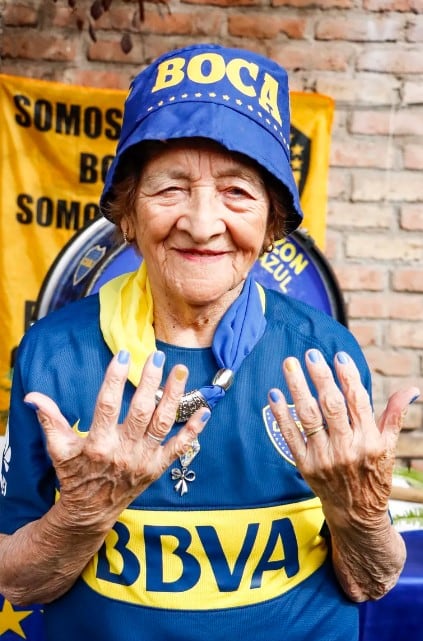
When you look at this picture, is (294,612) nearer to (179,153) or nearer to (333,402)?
(333,402)

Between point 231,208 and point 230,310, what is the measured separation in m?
0.20

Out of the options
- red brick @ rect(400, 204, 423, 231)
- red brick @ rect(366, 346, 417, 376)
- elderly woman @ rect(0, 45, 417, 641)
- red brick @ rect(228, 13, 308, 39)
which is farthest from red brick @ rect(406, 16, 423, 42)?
elderly woman @ rect(0, 45, 417, 641)

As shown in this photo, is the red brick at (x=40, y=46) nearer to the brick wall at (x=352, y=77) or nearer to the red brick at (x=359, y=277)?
the brick wall at (x=352, y=77)

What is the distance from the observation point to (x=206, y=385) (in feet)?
4.46

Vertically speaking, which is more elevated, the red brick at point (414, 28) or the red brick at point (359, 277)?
the red brick at point (414, 28)

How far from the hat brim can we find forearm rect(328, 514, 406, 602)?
59 cm

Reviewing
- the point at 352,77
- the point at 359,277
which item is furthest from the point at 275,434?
the point at 352,77

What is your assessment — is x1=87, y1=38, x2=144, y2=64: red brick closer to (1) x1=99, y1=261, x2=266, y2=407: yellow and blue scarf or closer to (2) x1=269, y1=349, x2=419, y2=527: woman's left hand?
(1) x1=99, y1=261, x2=266, y2=407: yellow and blue scarf

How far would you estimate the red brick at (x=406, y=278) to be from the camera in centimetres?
326

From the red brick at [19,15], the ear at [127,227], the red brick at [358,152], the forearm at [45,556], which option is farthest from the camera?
the red brick at [358,152]

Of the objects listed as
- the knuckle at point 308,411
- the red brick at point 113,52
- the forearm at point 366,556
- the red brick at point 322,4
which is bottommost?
the forearm at point 366,556

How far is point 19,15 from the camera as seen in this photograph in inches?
123

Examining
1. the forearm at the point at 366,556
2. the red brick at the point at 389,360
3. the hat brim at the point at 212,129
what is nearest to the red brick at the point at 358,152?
the red brick at the point at 389,360

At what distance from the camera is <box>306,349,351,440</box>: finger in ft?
3.77
